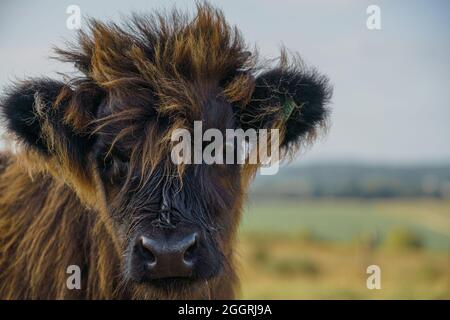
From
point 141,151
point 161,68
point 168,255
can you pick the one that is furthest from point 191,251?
point 161,68

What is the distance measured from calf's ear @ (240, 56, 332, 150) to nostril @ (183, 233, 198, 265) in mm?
1533

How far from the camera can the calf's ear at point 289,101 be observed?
6.79 meters

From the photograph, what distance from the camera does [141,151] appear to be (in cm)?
618

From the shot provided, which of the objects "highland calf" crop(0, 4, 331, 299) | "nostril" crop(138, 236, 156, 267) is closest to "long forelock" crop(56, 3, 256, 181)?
"highland calf" crop(0, 4, 331, 299)

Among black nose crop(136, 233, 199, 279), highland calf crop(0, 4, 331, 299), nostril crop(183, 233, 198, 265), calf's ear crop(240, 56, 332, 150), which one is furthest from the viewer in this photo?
calf's ear crop(240, 56, 332, 150)

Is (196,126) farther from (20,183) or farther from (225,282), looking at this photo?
(20,183)

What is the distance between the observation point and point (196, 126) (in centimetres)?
629

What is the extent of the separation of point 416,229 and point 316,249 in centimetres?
584

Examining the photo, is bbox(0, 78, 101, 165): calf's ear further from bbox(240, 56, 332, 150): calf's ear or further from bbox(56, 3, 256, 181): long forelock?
bbox(240, 56, 332, 150): calf's ear

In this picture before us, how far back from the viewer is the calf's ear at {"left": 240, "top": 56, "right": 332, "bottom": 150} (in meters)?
6.79

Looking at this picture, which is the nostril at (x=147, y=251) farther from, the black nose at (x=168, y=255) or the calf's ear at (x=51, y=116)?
the calf's ear at (x=51, y=116)

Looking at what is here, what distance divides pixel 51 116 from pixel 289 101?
2.26 m
